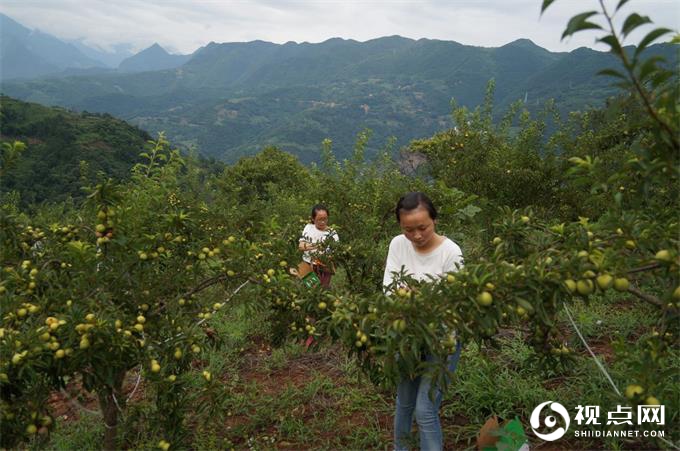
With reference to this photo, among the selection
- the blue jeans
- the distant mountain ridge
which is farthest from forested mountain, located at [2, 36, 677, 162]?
the blue jeans

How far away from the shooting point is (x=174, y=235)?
8.77 ft

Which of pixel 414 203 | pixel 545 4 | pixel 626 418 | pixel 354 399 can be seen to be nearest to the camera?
pixel 545 4

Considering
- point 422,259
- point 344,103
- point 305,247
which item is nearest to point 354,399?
point 305,247

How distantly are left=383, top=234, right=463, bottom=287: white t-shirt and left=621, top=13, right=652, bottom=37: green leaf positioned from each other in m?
1.38

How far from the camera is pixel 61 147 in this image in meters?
44.4

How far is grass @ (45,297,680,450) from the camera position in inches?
Answer: 136

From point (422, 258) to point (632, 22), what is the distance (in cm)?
157

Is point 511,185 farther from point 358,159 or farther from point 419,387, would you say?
point 419,387

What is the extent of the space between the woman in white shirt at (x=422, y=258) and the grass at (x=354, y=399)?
65cm

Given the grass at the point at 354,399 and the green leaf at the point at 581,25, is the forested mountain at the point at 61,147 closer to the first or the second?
the grass at the point at 354,399

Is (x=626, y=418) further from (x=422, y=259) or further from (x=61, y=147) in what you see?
(x=61, y=147)

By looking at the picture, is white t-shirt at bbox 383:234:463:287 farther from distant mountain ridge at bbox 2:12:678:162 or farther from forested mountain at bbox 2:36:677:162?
distant mountain ridge at bbox 2:12:678:162

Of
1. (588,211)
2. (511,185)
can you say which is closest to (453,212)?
(511,185)

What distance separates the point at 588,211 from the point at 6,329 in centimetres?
700
